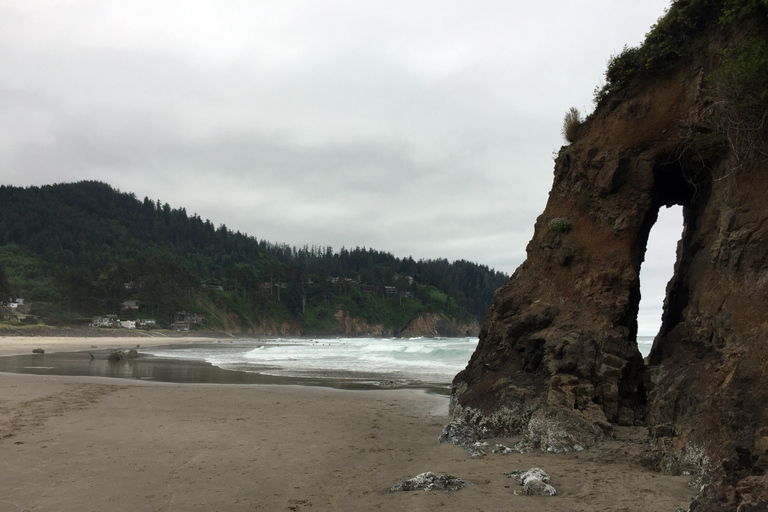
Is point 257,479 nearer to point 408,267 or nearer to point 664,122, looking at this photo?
point 664,122

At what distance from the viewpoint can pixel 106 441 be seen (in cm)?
945

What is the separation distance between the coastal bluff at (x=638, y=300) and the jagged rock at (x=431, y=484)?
2.69 meters

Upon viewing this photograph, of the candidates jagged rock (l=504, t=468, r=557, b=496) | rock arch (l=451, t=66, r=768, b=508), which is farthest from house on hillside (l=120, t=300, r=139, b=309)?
jagged rock (l=504, t=468, r=557, b=496)

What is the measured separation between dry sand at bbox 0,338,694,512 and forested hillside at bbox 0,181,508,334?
79.5m

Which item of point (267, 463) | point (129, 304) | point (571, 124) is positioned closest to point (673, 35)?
point (571, 124)

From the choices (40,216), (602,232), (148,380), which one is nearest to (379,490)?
(602,232)

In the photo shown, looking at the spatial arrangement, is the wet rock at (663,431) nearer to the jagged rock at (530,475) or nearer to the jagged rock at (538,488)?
the jagged rock at (530,475)

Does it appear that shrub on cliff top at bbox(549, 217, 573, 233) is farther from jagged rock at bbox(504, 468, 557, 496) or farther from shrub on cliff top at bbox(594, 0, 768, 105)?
jagged rock at bbox(504, 468, 557, 496)

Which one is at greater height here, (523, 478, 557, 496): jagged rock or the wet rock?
the wet rock

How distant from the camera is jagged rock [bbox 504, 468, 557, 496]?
639 cm

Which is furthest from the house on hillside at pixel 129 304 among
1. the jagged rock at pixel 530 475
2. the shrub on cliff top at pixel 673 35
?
the jagged rock at pixel 530 475

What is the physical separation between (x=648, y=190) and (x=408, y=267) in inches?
6848

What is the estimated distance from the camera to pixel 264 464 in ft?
26.8

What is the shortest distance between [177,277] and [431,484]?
121 metres
